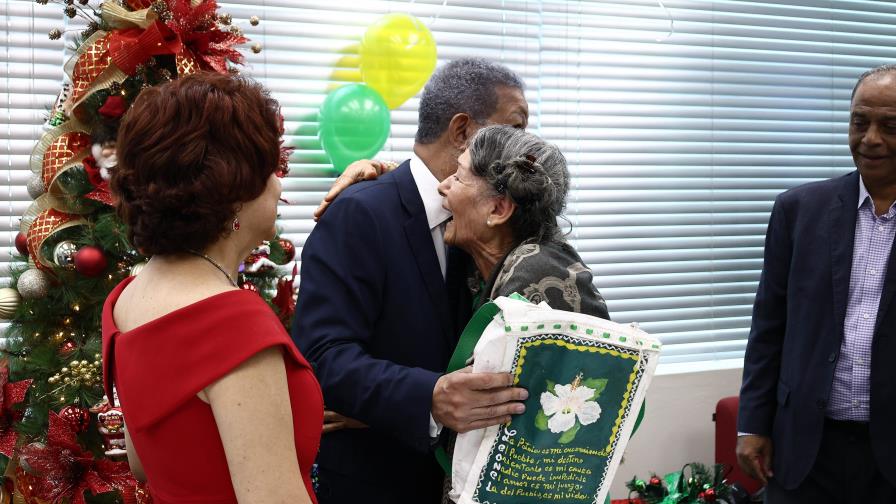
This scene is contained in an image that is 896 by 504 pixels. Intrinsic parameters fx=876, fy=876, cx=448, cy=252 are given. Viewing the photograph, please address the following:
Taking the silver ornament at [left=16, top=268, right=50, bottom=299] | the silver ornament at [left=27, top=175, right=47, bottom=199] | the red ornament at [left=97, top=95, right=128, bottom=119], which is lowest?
the silver ornament at [left=16, top=268, right=50, bottom=299]

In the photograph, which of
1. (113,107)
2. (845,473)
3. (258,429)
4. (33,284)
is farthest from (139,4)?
(845,473)

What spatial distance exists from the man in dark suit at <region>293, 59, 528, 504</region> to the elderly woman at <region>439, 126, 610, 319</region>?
11 cm

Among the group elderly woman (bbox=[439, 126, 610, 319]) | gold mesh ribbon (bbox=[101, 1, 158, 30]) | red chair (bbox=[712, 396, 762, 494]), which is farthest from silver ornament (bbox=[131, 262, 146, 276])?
red chair (bbox=[712, 396, 762, 494])

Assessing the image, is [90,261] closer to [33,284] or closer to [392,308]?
[33,284]

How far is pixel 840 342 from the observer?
2469 mm

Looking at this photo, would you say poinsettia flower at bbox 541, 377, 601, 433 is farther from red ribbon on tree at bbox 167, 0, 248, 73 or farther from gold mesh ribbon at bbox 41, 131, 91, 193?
gold mesh ribbon at bbox 41, 131, 91, 193

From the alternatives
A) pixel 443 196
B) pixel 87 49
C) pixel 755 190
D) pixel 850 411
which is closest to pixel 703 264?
pixel 755 190

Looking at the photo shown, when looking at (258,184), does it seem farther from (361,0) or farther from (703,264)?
(703,264)

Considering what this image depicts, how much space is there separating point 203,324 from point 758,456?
1983 mm

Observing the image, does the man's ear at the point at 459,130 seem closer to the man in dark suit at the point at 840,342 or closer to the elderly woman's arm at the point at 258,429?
the elderly woman's arm at the point at 258,429

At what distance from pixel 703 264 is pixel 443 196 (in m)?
2.73

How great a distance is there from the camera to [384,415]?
1637 millimetres

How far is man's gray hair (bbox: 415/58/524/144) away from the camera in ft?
6.71

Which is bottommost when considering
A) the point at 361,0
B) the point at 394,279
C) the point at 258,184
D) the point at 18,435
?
the point at 18,435
